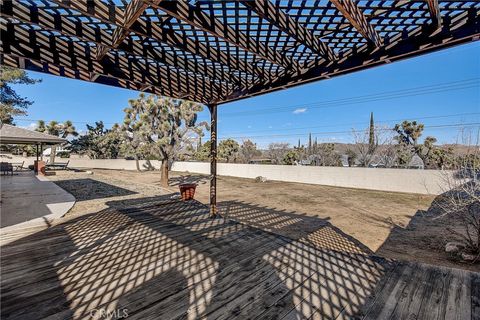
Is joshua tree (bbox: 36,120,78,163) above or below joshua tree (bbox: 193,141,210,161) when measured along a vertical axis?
above

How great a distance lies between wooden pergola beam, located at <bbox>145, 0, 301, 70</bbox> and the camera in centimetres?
168

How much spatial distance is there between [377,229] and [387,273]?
3.57 metres

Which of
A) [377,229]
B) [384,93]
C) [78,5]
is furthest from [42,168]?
[384,93]

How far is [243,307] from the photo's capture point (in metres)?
1.72

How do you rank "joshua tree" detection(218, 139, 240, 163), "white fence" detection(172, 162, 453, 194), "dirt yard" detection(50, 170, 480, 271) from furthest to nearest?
"joshua tree" detection(218, 139, 240, 163) → "white fence" detection(172, 162, 453, 194) → "dirt yard" detection(50, 170, 480, 271)

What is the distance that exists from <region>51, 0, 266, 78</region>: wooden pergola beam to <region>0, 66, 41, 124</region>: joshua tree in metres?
13.7

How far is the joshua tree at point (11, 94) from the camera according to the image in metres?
10.7

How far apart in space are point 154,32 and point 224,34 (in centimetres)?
66

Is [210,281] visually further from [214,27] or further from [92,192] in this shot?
[92,192]

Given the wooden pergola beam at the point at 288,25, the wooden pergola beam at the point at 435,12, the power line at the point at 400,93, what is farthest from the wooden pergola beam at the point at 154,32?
the power line at the point at 400,93

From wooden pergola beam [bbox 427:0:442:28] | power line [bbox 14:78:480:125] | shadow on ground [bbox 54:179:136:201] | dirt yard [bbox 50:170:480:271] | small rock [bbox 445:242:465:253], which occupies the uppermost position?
power line [bbox 14:78:480:125]

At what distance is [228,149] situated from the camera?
907 inches

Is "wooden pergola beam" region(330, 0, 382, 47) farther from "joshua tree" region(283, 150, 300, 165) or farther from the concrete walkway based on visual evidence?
"joshua tree" region(283, 150, 300, 165)

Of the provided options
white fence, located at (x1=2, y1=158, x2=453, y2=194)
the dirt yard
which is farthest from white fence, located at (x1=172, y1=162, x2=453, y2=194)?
the dirt yard
